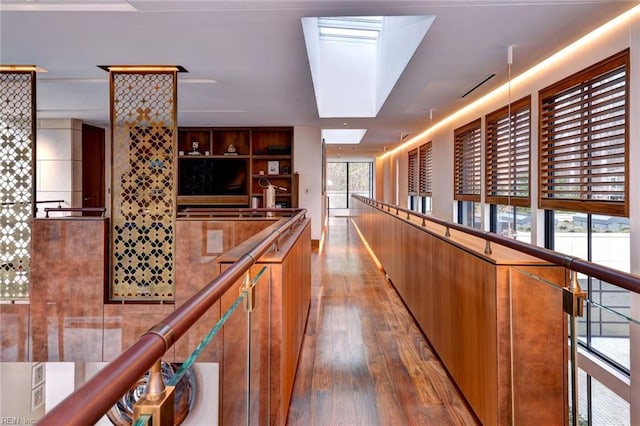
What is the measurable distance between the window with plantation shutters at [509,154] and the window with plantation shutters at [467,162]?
377 mm

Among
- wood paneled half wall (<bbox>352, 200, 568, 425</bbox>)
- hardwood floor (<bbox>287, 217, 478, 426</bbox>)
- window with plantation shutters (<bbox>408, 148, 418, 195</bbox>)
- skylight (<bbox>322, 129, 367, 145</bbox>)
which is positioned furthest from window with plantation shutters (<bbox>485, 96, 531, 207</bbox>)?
skylight (<bbox>322, 129, 367, 145</bbox>)

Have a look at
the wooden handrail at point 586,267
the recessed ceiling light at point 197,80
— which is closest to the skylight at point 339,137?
the recessed ceiling light at point 197,80

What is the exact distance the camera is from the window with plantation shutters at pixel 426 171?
898cm

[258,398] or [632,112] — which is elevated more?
[632,112]

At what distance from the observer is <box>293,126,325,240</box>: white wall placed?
8789 mm

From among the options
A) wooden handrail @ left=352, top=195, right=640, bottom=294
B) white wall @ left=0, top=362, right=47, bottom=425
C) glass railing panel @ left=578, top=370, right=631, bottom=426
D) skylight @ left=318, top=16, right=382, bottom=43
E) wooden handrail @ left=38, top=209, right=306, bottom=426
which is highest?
skylight @ left=318, top=16, right=382, bottom=43

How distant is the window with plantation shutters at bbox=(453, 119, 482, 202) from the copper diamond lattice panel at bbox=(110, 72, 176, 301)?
425 cm

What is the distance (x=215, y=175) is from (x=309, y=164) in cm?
207

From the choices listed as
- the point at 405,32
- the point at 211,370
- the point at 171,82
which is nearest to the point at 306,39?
the point at 405,32

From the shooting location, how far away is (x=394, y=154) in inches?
532

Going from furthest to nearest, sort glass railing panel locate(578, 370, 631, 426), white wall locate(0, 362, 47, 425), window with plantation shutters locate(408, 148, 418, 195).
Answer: window with plantation shutters locate(408, 148, 418, 195) < white wall locate(0, 362, 47, 425) < glass railing panel locate(578, 370, 631, 426)

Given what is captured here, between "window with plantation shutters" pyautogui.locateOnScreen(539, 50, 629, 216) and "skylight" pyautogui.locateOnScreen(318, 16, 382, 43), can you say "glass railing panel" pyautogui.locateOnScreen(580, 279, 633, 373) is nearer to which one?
"window with plantation shutters" pyautogui.locateOnScreen(539, 50, 629, 216)

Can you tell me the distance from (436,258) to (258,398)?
1.73 metres

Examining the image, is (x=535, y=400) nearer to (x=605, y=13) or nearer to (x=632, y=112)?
(x=632, y=112)
